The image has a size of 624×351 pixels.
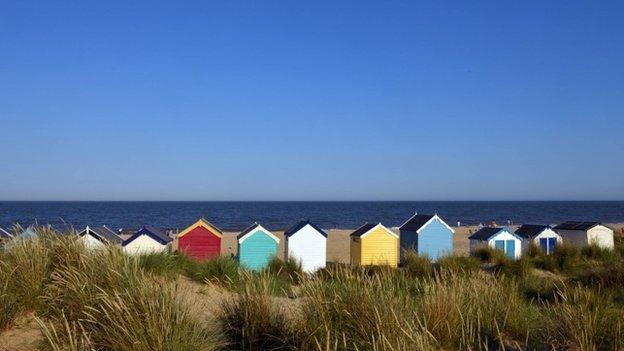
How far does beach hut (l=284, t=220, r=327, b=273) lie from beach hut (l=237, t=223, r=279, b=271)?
29.3 inches

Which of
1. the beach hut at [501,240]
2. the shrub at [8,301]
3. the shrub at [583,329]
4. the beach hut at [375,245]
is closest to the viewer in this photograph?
the shrub at [583,329]

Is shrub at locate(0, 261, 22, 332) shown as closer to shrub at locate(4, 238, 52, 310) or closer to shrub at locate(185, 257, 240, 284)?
shrub at locate(4, 238, 52, 310)

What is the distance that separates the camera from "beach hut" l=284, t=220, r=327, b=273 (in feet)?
63.3

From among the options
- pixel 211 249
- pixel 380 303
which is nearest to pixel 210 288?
pixel 380 303

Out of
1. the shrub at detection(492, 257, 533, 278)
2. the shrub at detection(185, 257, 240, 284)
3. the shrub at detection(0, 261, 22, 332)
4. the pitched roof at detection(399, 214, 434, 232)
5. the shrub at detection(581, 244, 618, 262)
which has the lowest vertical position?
the shrub at detection(492, 257, 533, 278)

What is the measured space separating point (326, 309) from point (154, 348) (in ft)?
5.87

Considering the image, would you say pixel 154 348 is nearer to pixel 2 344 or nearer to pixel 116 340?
pixel 116 340

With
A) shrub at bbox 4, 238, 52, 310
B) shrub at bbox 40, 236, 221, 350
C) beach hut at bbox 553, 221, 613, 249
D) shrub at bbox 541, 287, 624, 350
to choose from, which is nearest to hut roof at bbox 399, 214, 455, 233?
beach hut at bbox 553, 221, 613, 249

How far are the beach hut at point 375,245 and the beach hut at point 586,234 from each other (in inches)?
300

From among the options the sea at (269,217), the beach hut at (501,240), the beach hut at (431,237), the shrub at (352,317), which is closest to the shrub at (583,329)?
the shrub at (352,317)

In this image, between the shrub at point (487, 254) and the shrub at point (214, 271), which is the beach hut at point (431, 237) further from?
the shrub at point (214, 271)

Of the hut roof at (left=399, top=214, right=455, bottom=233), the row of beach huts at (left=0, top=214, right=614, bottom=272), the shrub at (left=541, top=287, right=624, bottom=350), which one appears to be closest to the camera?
the shrub at (left=541, top=287, right=624, bottom=350)

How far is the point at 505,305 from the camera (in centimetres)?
729

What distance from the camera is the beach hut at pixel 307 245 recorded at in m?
19.3
